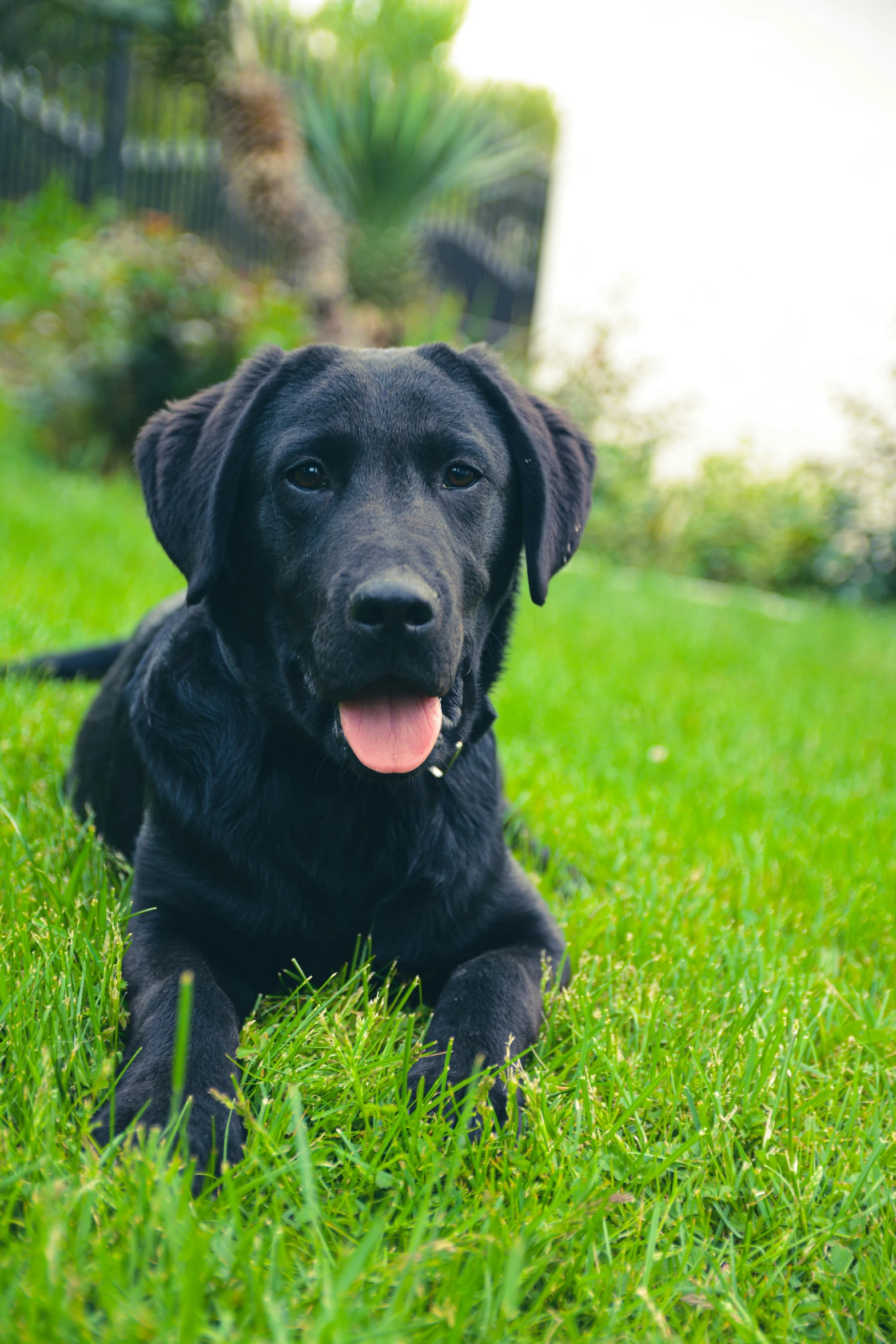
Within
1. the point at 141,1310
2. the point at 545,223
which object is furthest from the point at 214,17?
the point at 141,1310

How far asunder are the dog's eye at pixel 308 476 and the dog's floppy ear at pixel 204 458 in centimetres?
15

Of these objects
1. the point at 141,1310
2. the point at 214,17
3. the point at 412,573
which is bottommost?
the point at 141,1310

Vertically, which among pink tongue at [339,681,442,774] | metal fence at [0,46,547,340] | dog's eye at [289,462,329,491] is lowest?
pink tongue at [339,681,442,774]

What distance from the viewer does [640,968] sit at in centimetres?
206

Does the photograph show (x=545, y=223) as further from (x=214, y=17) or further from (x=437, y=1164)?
(x=437, y=1164)

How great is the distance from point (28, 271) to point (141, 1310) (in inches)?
424

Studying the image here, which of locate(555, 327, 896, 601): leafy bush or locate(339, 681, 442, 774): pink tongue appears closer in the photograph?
locate(339, 681, 442, 774): pink tongue

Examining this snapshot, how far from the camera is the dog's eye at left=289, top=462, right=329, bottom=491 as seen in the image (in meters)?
2.01

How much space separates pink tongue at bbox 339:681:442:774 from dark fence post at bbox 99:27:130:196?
11397mm

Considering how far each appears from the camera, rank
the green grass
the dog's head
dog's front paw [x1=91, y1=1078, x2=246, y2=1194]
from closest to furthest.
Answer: the green grass → dog's front paw [x1=91, y1=1078, x2=246, y2=1194] → the dog's head

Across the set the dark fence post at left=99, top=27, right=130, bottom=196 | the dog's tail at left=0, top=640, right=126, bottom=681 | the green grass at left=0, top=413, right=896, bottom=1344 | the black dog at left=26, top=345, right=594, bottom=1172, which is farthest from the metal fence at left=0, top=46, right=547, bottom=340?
the green grass at left=0, top=413, right=896, bottom=1344

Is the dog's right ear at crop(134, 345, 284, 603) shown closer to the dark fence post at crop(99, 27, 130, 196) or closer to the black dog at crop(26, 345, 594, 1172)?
the black dog at crop(26, 345, 594, 1172)

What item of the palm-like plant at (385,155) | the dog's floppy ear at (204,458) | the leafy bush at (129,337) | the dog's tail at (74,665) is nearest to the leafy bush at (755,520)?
the palm-like plant at (385,155)

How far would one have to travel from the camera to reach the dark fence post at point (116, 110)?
1062 centimetres
